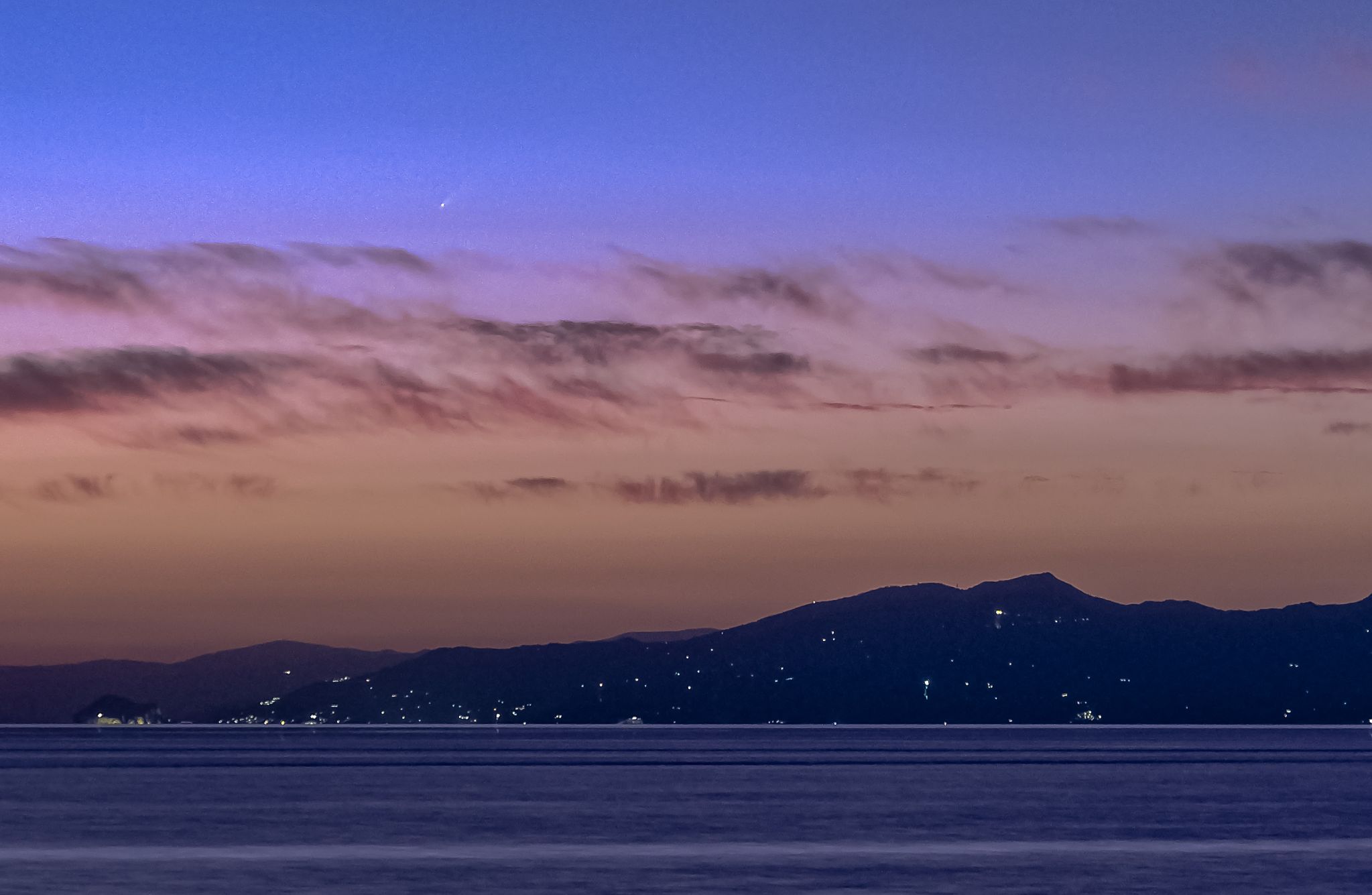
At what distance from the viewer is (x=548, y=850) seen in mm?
68812

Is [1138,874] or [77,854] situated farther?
[77,854]

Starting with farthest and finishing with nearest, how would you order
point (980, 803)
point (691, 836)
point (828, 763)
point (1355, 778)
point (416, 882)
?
point (828, 763) < point (1355, 778) < point (980, 803) < point (691, 836) < point (416, 882)

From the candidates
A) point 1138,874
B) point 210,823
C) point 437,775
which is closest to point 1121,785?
point 437,775

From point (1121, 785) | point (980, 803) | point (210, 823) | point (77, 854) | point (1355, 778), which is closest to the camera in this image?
point (77, 854)

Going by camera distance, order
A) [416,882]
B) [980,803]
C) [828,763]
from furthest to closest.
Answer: [828,763] → [980,803] → [416,882]

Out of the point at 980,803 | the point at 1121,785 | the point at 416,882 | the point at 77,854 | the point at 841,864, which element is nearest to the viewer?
the point at 416,882

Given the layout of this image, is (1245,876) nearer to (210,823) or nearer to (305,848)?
(305,848)

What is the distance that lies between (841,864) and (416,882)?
14.9 m

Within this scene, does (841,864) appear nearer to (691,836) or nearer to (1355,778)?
(691,836)

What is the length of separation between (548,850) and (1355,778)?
10539cm

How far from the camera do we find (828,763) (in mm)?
195500

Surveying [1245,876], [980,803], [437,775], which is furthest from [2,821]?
[437,775]

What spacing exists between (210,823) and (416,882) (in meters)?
36.1

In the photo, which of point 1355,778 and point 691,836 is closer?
point 691,836
